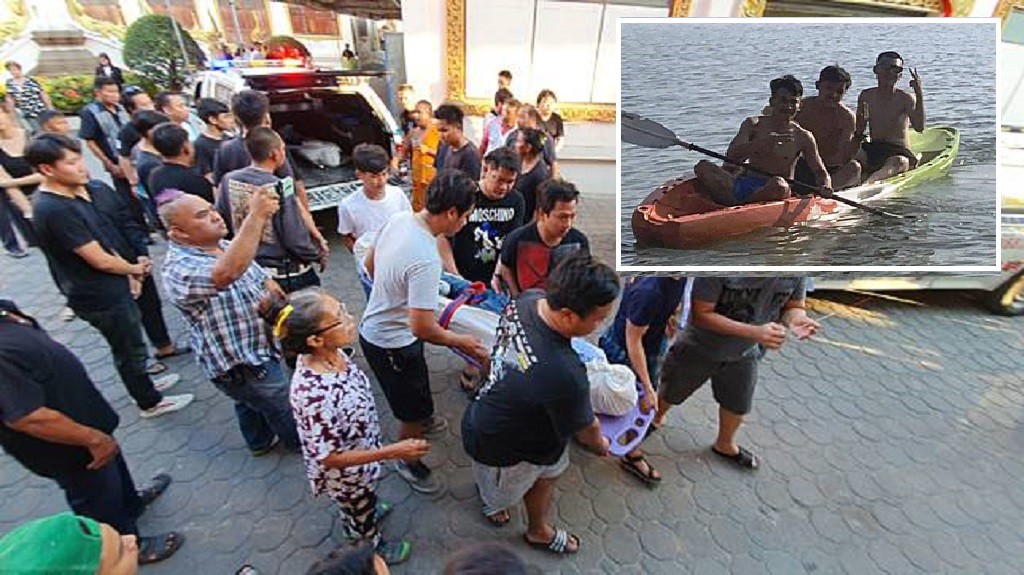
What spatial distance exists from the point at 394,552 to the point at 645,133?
2.20 metres

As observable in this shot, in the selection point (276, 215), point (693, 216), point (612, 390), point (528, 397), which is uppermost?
point (693, 216)

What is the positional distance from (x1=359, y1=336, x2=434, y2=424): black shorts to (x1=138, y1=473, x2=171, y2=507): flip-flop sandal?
4.38 feet

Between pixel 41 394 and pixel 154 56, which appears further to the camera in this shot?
pixel 154 56

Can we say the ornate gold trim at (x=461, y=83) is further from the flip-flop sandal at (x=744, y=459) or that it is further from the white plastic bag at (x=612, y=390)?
the white plastic bag at (x=612, y=390)

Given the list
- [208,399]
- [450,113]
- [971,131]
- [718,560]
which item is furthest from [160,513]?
[971,131]

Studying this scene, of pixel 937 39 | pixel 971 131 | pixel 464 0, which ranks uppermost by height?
pixel 464 0

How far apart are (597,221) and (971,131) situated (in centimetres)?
500

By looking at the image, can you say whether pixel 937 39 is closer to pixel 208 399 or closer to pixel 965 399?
pixel 965 399

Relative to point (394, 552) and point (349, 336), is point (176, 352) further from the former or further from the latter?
point (349, 336)

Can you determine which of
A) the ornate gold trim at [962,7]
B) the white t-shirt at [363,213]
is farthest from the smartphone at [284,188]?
the ornate gold trim at [962,7]

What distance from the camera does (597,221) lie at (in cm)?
677

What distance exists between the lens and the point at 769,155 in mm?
1760

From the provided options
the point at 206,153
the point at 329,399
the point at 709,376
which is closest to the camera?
the point at 329,399

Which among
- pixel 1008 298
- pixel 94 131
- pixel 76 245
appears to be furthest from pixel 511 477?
pixel 1008 298
